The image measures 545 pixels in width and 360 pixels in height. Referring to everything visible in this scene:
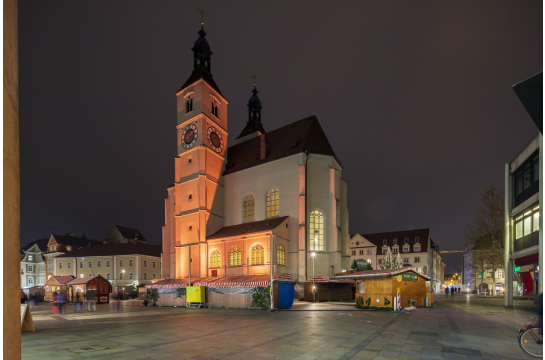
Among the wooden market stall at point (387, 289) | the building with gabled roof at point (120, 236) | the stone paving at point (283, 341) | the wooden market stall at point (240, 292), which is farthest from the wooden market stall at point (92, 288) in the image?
the building with gabled roof at point (120, 236)

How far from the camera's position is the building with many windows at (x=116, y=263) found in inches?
3098

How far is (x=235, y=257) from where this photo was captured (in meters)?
45.2

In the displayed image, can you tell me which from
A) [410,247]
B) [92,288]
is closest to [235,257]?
[92,288]

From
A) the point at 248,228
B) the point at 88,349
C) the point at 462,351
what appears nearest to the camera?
the point at 462,351

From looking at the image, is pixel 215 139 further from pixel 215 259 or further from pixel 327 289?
pixel 327 289

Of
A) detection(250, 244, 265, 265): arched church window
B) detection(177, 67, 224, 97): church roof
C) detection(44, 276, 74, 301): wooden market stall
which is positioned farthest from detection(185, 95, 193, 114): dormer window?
detection(44, 276, 74, 301): wooden market stall

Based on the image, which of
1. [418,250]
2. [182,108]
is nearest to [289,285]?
[182,108]

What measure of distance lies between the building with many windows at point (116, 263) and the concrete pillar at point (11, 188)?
82425 millimetres

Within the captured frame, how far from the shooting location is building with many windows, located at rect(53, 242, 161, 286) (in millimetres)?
78688

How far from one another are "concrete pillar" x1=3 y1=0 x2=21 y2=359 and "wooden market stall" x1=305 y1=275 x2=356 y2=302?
129 feet

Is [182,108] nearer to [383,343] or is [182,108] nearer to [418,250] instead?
[383,343]

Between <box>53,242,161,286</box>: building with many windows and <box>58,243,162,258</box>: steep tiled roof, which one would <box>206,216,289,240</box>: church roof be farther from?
<box>58,243,162,258</box>: steep tiled roof

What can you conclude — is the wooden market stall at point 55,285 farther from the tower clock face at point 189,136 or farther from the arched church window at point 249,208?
the arched church window at point 249,208

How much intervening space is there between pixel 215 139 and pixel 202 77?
925cm
